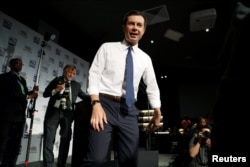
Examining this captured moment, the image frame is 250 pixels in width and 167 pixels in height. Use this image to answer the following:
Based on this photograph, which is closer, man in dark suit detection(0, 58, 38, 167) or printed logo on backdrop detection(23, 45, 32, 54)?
man in dark suit detection(0, 58, 38, 167)

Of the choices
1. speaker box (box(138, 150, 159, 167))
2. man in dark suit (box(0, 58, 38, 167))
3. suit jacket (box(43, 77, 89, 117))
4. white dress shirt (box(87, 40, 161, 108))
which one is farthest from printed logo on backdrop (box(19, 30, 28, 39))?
white dress shirt (box(87, 40, 161, 108))

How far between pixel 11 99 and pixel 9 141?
0.60 meters

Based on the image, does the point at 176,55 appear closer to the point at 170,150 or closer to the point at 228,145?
the point at 170,150

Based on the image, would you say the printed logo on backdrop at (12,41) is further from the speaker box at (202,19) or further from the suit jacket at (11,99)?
the speaker box at (202,19)

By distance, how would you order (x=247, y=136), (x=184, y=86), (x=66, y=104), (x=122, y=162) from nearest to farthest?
(x=247, y=136)
(x=122, y=162)
(x=66, y=104)
(x=184, y=86)

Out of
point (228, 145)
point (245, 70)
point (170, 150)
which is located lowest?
point (170, 150)

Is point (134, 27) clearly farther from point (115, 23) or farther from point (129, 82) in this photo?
point (115, 23)

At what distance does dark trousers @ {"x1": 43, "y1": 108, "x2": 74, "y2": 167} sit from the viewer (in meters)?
3.18

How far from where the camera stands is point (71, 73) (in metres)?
3.61

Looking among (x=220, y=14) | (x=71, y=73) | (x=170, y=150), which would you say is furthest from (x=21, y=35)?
(x=170, y=150)

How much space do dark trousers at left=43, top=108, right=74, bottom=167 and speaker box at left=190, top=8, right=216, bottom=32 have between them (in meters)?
3.63

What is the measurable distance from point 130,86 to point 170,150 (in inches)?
338

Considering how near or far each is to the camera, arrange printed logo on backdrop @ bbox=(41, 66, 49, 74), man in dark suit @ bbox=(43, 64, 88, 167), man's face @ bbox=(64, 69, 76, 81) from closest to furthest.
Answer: man in dark suit @ bbox=(43, 64, 88, 167) < man's face @ bbox=(64, 69, 76, 81) < printed logo on backdrop @ bbox=(41, 66, 49, 74)

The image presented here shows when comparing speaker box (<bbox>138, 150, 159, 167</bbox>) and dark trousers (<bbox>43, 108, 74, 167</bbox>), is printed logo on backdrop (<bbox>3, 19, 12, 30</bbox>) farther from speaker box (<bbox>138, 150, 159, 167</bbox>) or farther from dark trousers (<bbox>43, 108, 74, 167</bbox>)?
speaker box (<bbox>138, 150, 159, 167</bbox>)
